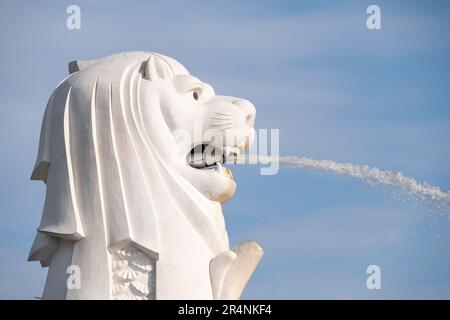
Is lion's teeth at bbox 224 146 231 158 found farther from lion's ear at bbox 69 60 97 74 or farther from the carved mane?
lion's ear at bbox 69 60 97 74

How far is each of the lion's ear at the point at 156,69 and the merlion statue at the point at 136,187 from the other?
0.01 metres

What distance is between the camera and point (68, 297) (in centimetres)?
1466

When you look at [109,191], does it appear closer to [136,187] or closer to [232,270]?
[136,187]

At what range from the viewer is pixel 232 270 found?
49.9 ft

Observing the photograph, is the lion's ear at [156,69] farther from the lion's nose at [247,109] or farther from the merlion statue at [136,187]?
the lion's nose at [247,109]

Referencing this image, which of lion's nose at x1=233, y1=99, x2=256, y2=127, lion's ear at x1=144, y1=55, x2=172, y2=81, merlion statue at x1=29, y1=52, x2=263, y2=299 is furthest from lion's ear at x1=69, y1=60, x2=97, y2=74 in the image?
lion's nose at x1=233, y1=99, x2=256, y2=127

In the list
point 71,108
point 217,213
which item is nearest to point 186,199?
point 217,213

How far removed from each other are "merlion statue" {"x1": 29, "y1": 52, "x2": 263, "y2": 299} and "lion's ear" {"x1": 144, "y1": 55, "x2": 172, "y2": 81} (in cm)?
1

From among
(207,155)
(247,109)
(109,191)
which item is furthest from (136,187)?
(247,109)

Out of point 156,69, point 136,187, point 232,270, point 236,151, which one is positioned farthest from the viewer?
point 236,151

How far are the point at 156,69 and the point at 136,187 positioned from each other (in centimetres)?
144

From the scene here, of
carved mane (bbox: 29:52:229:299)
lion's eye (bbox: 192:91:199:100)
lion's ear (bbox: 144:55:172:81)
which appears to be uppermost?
lion's ear (bbox: 144:55:172:81)

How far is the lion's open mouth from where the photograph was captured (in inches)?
615

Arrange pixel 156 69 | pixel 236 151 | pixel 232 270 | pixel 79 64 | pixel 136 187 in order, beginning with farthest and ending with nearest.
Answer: pixel 79 64 → pixel 236 151 → pixel 156 69 → pixel 232 270 → pixel 136 187
